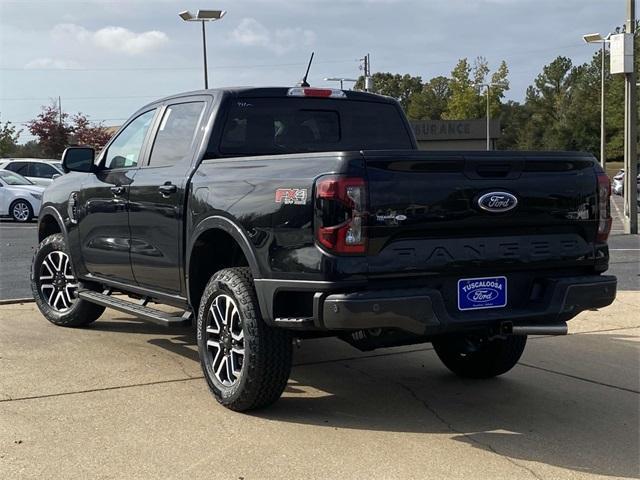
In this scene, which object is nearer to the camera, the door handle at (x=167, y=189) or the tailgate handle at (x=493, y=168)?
the tailgate handle at (x=493, y=168)

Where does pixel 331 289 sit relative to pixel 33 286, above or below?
above

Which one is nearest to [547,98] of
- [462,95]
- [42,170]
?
[462,95]

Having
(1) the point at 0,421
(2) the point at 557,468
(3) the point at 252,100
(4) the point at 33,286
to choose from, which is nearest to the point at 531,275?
(2) the point at 557,468

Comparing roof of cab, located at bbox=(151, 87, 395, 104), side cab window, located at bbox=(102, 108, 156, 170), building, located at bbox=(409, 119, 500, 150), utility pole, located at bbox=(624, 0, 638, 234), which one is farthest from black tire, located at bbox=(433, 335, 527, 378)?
building, located at bbox=(409, 119, 500, 150)

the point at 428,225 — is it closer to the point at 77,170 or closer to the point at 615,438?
the point at 615,438

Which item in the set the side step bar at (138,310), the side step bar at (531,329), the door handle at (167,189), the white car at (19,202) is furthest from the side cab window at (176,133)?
the white car at (19,202)

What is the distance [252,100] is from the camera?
554 centimetres

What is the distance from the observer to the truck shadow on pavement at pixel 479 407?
13.7ft

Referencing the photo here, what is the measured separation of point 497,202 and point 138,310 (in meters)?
2.73

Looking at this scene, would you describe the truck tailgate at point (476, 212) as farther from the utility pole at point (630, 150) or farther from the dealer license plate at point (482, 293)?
the utility pole at point (630, 150)

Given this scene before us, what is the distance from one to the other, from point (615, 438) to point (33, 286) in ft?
17.4

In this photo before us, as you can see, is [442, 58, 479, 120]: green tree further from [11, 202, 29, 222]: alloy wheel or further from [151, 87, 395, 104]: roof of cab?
[151, 87, 395, 104]: roof of cab

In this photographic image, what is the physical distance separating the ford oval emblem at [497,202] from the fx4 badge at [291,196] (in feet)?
3.12

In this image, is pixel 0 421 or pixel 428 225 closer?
pixel 428 225
